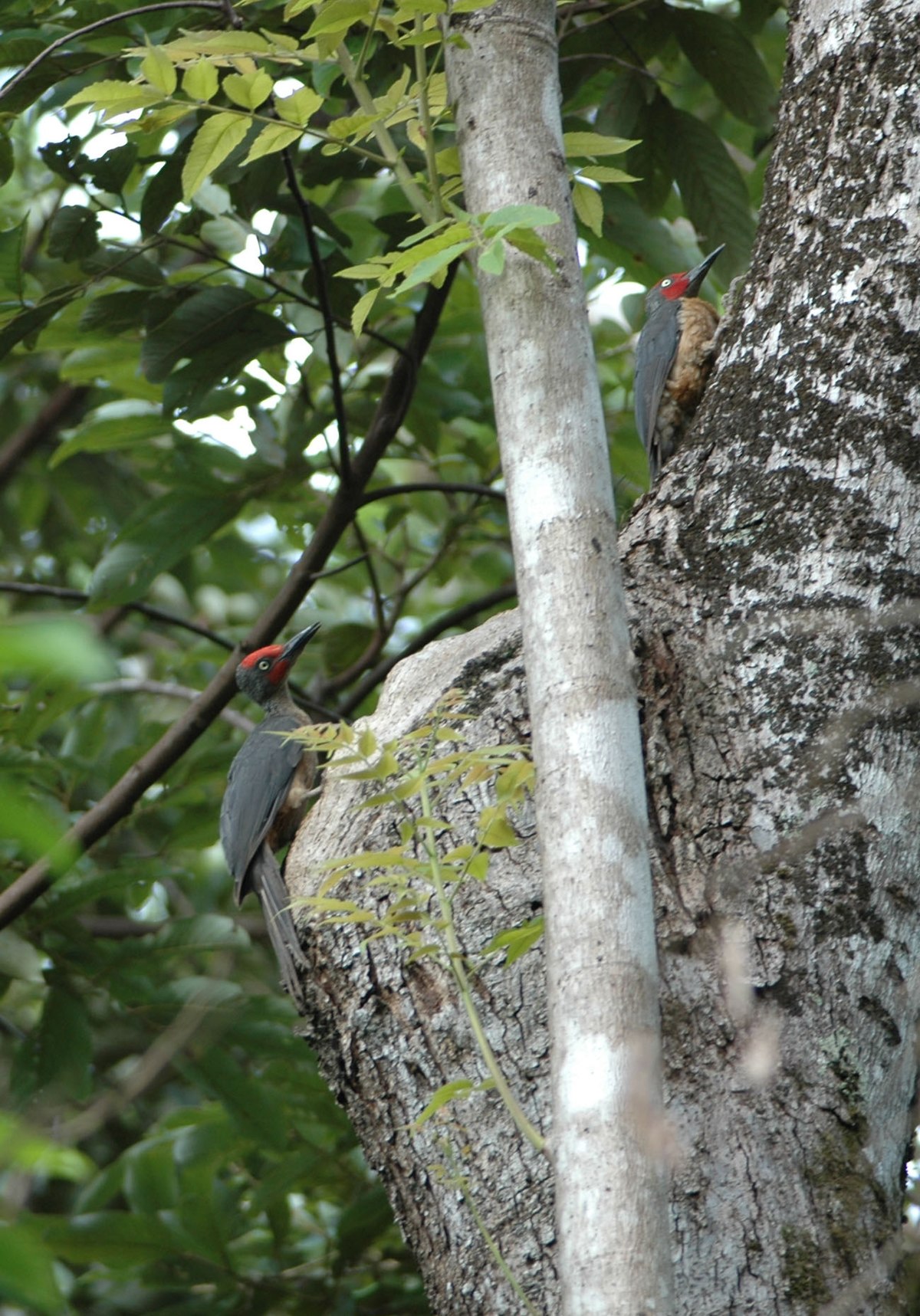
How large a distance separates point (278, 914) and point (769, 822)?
1736 mm

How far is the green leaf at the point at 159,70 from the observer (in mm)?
2260

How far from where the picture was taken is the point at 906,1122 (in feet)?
6.26

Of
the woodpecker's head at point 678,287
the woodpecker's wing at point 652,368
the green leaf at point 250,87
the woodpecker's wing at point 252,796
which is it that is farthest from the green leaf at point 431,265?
the woodpecker's head at point 678,287

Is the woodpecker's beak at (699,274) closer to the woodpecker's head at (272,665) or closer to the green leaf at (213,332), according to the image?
the green leaf at (213,332)

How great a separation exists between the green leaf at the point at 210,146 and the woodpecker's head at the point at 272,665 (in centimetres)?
293

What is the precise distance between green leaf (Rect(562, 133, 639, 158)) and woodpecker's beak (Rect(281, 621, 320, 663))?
3109 mm

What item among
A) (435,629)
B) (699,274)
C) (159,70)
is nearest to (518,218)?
(159,70)

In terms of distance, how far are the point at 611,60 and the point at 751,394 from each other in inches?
70.5

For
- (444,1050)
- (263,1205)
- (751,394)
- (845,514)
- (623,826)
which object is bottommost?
(263,1205)

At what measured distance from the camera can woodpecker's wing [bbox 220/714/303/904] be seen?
4199mm

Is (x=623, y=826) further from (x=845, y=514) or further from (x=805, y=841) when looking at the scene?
(x=845, y=514)

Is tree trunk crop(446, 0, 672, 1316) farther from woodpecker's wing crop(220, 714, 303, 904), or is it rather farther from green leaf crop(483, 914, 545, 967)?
woodpecker's wing crop(220, 714, 303, 904)


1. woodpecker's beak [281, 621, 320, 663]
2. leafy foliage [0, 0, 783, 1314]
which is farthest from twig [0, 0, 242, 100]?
woodpecker's beak [281, 621, 320, 663]

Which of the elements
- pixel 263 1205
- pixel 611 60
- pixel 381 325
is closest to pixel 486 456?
pixel 381 325
